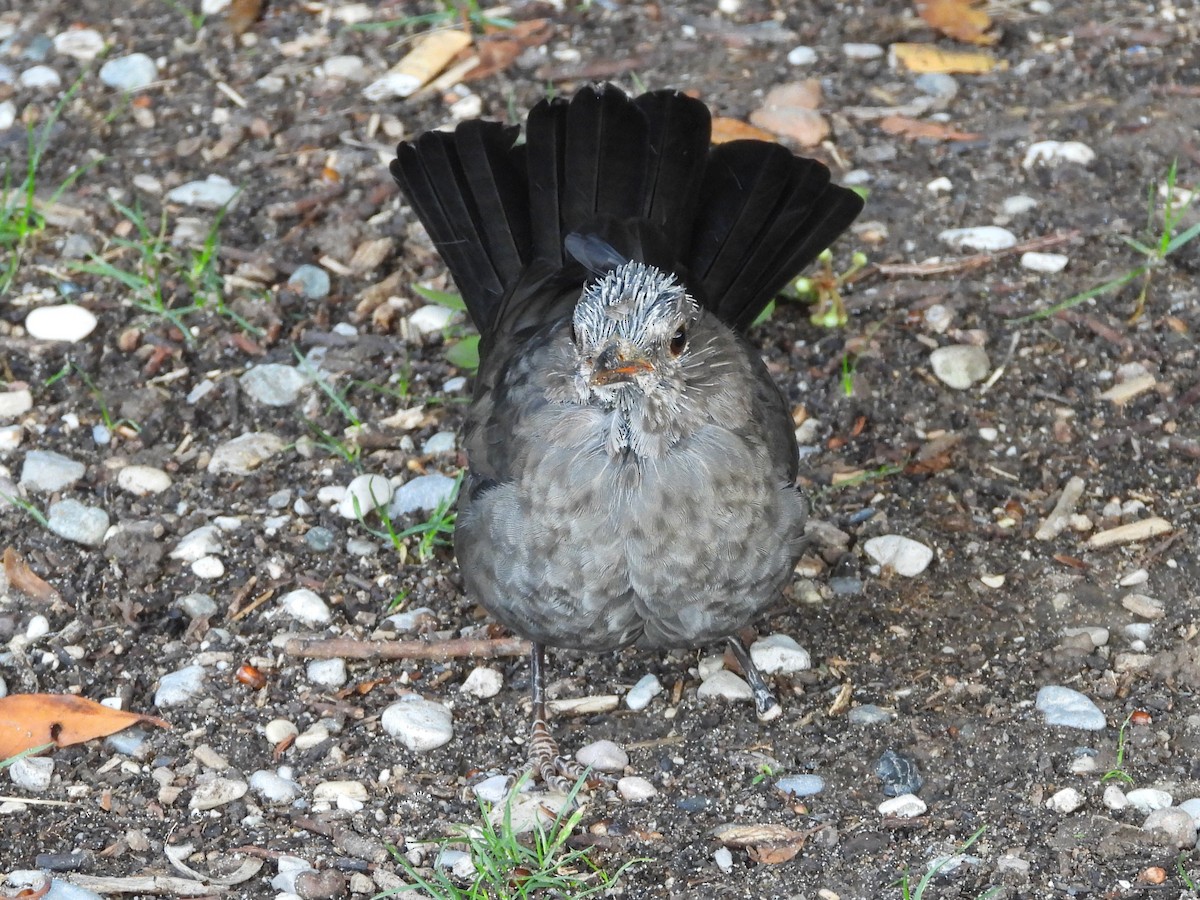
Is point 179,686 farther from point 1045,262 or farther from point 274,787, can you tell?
point 1045,262

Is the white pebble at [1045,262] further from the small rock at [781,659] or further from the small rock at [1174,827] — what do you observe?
the small rock at [1174,827]

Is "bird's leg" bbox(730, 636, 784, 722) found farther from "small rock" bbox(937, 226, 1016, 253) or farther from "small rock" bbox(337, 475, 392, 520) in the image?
"small rock" bbox(937, 226, 1016, 253)

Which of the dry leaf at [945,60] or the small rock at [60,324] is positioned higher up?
the dry leaf at [945,60]

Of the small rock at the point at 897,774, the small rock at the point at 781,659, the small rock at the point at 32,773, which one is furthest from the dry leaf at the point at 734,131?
the small rock at the point at 32,773

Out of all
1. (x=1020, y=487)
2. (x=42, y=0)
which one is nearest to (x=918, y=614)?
(x=1020, y=487)

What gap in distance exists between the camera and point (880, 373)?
5.31 m

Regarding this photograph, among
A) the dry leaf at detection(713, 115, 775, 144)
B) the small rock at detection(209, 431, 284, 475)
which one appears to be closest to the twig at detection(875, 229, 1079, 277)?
the dry leaf at detection(713, 115, 775, 144)

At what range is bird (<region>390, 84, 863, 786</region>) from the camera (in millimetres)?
3879

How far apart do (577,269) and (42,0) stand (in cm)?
378

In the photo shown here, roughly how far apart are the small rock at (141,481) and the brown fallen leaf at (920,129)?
126 inches

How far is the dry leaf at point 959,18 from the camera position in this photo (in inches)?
262

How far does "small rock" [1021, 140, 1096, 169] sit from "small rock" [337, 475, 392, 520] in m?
2.88

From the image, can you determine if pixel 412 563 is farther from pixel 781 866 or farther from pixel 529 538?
pixel 781 866

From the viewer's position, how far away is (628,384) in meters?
3.84
